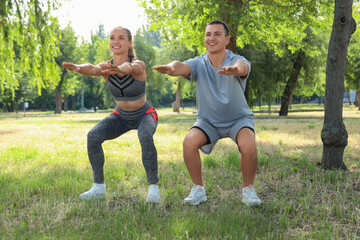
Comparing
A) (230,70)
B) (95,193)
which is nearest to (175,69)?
(230,70)

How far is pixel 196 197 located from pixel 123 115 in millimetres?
1366

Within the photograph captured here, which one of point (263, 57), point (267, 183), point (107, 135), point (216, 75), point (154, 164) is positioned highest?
point (263, 57)

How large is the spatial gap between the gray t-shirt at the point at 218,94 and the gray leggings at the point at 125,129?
26.5 inches

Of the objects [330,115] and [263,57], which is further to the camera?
[263,57]

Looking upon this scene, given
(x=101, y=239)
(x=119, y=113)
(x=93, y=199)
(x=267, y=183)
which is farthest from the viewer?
(x=267, y=183)

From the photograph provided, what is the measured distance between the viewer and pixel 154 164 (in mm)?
4012

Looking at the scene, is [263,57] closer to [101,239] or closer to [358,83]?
[358,83]

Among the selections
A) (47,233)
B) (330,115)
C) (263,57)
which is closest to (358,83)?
(263,57)

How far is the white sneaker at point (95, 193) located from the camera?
4010 mm

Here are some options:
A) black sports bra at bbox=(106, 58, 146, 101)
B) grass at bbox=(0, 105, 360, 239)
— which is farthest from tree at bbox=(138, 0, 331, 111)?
black sports bra at bbox=(106, 58, 146, 101)

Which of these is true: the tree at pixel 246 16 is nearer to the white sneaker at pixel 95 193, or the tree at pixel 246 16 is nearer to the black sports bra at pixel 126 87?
the black sports bra at pixel 126 87

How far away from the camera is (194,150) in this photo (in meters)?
3.90

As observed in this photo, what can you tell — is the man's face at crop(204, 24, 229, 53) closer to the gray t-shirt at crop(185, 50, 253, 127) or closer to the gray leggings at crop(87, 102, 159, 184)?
the gray t-shirt at crop(185, 50, 253, 127)

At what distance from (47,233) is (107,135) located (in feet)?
A: 4.86
